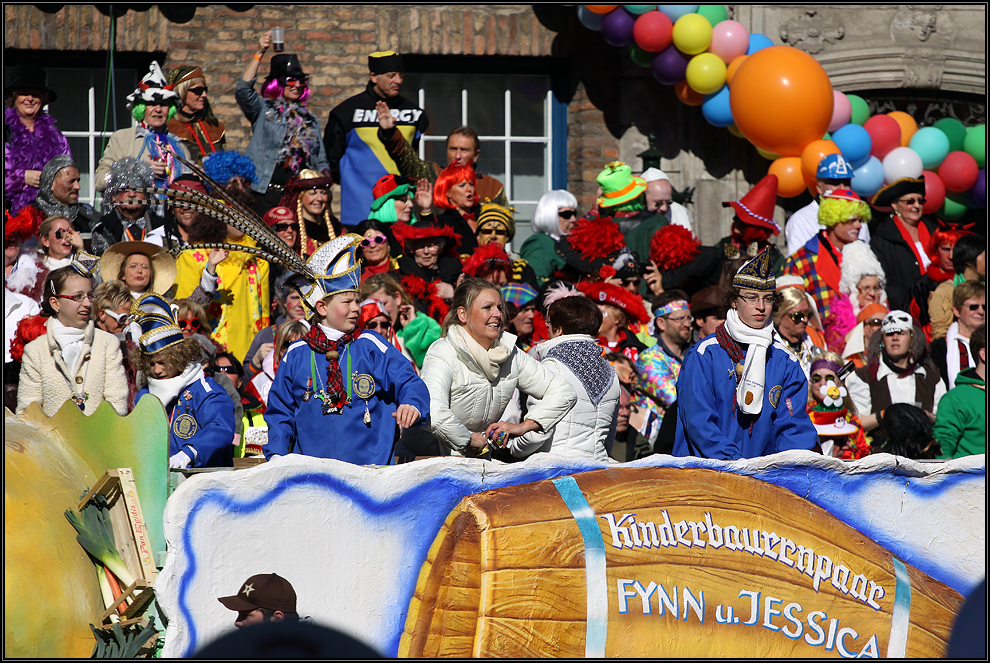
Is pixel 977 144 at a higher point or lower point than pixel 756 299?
higher

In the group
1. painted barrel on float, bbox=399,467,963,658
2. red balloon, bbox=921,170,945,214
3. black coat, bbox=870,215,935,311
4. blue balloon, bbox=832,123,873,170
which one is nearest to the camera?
painted barrel on float, bbox=399,467,963,658

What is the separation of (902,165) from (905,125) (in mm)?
617

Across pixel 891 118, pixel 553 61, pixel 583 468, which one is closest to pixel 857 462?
pixel 583 468

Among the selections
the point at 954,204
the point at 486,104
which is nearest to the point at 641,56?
the point at 486,104

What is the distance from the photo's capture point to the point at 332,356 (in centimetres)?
470

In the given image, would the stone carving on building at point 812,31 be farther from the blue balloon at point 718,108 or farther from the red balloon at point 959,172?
the red balloon at point 959,172

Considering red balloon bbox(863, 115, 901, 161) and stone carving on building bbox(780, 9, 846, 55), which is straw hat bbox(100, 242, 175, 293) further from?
stone carving on building bbox(780, 9, 846, 55)

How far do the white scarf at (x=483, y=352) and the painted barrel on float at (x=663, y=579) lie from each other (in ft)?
4.02

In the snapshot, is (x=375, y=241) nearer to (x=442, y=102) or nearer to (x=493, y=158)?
(x=493, y=158)

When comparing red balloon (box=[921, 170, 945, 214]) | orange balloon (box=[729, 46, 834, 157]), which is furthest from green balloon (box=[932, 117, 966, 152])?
orange balloon (box=[729, 46, 834, 157])

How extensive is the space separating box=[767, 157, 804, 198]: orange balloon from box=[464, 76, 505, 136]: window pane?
276 cm

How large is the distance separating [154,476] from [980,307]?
491cm

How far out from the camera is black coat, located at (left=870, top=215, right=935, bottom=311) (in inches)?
301

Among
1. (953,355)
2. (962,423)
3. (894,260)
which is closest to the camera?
(962,423)
